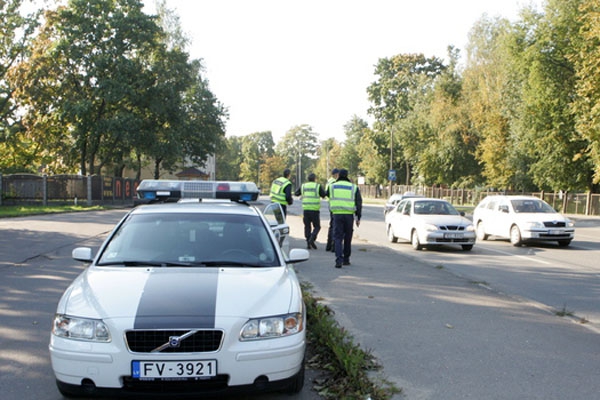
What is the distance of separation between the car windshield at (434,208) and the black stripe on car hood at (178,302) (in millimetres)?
11978

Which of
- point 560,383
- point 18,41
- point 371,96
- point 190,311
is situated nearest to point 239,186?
point 190,311

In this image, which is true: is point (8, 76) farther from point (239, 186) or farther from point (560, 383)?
point (560, 383)

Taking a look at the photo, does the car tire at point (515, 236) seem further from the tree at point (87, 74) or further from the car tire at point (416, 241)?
the tree at point (87, 74)

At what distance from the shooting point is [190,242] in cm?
520

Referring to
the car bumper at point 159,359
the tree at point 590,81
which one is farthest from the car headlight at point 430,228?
the tree at point 590,81

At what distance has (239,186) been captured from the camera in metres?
7.21

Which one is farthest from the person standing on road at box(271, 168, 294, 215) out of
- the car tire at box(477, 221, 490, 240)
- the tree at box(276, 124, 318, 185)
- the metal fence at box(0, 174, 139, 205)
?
the tree at box(276, 124, 318, 185)

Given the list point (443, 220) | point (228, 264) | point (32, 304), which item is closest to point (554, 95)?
point (443, 220)

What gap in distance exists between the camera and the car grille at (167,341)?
3758 mm

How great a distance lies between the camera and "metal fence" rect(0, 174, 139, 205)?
35.1 meters

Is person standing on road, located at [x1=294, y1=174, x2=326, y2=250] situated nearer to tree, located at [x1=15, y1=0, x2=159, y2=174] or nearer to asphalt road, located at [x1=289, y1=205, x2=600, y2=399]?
asphalt road, located at [x1=289, y1=205, x2=600, y2=399]

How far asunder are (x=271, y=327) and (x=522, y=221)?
45.5ft

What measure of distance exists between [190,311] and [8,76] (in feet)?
129

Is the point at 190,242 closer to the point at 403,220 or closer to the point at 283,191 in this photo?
the point at 283,191
